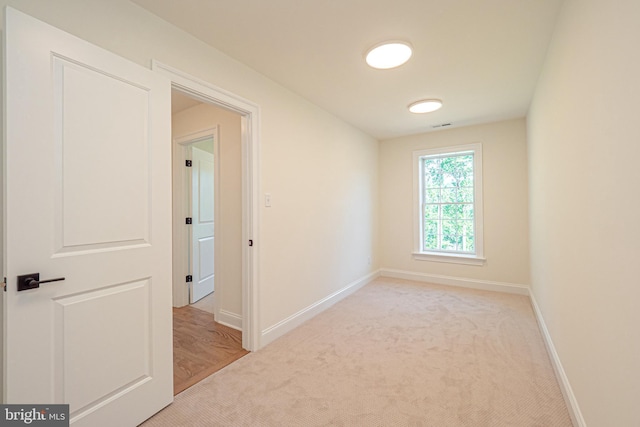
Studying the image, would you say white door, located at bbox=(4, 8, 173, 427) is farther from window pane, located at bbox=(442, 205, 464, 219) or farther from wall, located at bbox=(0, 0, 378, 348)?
window pane, located at bbox=(442, 205, 464, 219)

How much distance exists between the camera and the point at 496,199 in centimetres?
407

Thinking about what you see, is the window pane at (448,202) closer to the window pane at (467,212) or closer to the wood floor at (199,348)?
the window pane at (467,212)

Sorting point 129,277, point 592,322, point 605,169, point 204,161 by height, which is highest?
point 204,161

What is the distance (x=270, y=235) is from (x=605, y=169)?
2.29m

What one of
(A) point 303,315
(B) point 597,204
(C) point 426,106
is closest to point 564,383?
(B) point 597,204

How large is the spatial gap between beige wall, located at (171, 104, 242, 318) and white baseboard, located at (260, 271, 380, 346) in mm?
518

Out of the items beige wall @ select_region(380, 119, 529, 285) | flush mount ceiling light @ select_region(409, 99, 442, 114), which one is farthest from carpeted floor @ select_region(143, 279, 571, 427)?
flush mount ceiling light @ select_region(409, 99, 442, 114)

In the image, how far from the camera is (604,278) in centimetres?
118

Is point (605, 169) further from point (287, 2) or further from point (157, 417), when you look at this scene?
point (157, 417)

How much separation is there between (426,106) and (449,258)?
2.50 meters

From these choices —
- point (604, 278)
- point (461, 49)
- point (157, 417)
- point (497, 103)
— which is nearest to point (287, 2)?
point (461, 49)

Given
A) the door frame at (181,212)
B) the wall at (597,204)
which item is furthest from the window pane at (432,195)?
the door frame at (181,212)

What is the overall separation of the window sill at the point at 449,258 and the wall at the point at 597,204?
2.21m

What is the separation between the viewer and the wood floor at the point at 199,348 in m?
2.11
